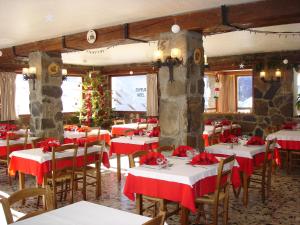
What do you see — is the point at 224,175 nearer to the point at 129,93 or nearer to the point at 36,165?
the point at 36,165

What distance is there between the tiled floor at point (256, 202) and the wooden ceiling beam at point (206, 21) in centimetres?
243

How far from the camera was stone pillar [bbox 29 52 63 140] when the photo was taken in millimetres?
7066

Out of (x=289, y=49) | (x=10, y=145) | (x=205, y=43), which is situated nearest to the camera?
(x=10, y=145)

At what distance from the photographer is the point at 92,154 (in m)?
5.16

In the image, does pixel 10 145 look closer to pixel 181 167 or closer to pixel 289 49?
pixel 181 167

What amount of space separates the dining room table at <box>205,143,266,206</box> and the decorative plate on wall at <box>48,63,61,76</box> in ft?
12.4

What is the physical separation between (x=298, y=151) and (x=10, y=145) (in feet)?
17.5

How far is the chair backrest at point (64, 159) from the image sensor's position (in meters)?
4.51

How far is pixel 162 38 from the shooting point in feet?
17.1

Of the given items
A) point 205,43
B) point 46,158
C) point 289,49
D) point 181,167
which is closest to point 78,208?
point 181,167
